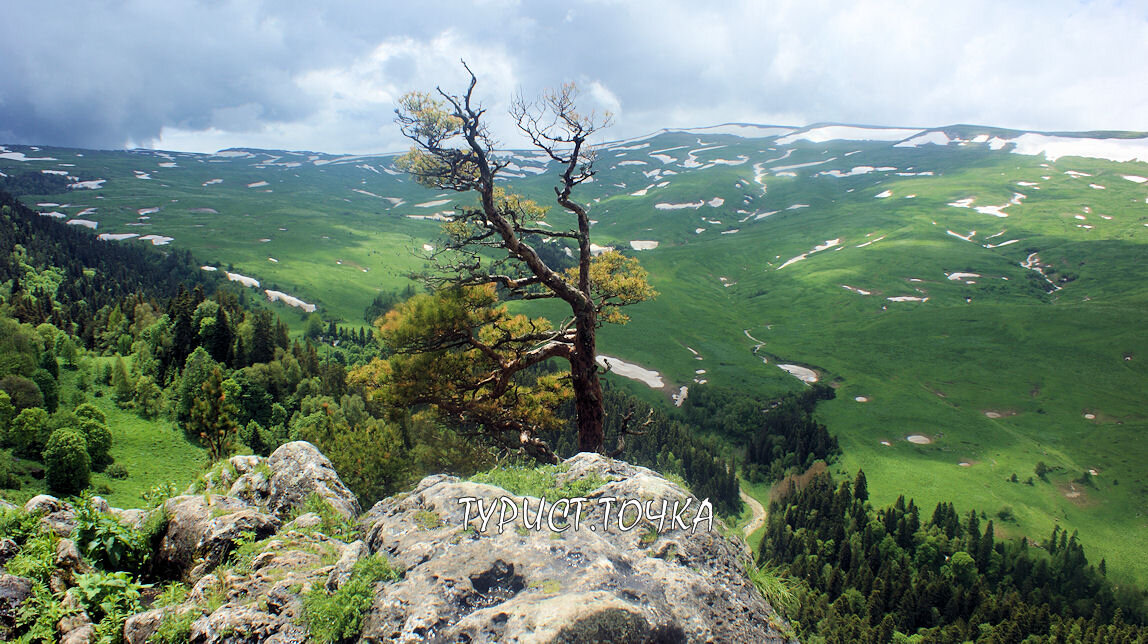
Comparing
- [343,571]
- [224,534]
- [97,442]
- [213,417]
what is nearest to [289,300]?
[213,417]

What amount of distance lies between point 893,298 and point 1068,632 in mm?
111143

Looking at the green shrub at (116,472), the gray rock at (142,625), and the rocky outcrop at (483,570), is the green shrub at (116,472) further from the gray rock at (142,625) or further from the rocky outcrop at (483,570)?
the gray rock at (142,625)

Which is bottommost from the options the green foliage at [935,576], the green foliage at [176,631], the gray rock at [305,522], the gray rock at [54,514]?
the green foliage at [935,576]

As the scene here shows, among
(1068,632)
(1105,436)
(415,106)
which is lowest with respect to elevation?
(1068,632)

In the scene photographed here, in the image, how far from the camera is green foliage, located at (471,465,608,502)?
32.2ft

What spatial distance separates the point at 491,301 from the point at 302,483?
814cm

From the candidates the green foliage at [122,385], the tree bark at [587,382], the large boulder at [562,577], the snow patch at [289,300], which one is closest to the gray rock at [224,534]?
the large boulder at [562,577]

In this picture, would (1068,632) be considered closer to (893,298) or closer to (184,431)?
(184,431)

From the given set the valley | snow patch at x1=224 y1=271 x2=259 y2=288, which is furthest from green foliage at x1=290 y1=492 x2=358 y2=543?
snow patch at x1=224 y1=271 x2=259 y2=288

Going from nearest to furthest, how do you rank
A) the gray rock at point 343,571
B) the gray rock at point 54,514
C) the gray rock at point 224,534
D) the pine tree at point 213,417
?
1. the gray rock at point 343,571
2. the gray rock at point 224,534
3. the gray rock at point 54,514
4. the pine tree at point 213,417

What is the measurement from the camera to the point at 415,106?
53.6ft

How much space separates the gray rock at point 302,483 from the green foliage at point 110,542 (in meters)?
3.48

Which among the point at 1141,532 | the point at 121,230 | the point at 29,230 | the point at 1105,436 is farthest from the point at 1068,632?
the point at 121,230

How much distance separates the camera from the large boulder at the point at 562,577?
6258 millimetres
